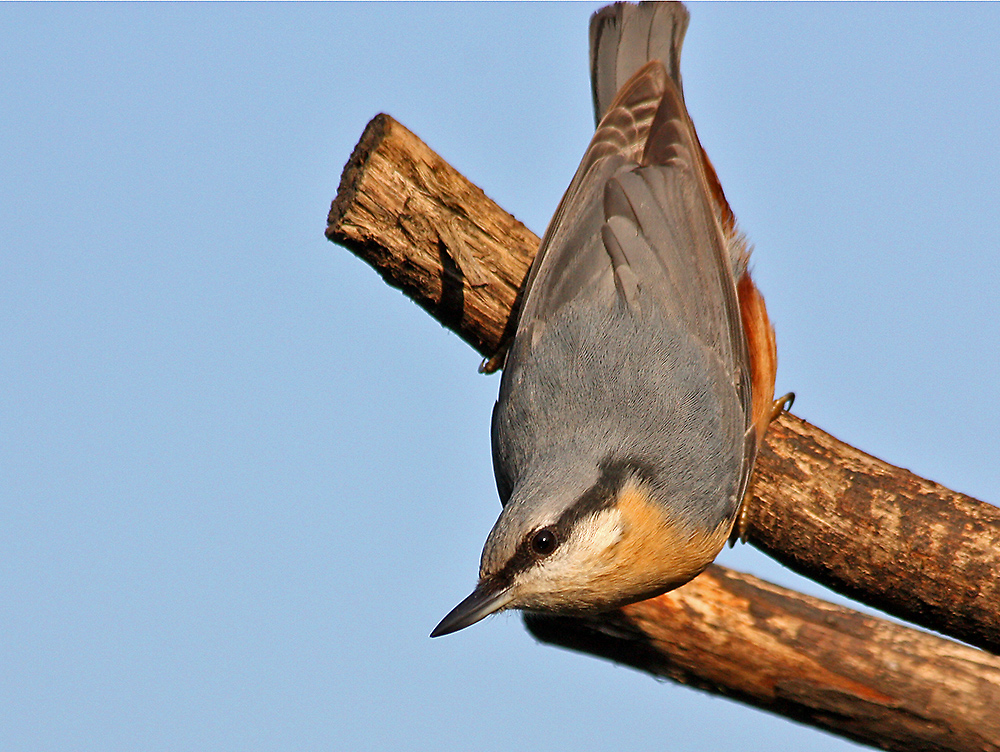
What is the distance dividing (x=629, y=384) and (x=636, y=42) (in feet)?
6.90

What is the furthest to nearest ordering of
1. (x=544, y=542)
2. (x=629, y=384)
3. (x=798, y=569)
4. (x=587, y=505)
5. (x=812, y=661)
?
(x=798, y=569) < (x=812, y=661) < (x=629, y=384) < (x=587, y=505) < (x=544, y=542)

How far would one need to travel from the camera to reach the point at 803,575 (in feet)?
14.9

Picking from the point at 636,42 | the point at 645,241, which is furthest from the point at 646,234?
the point at 636,42

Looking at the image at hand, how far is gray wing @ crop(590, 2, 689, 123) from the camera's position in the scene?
506 cm

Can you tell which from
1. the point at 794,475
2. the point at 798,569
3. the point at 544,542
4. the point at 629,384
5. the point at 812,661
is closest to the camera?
the point at 544,542

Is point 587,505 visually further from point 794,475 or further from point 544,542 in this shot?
point 794,475

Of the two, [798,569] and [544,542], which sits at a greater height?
[798,569]

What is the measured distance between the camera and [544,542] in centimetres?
331

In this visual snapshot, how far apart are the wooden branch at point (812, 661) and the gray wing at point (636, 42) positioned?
2.40 metres

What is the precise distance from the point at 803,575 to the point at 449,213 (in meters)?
2.18

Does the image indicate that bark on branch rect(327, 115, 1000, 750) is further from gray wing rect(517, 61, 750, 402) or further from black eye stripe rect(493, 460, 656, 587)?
black eye stripe rect(493, 460, 656, 587)

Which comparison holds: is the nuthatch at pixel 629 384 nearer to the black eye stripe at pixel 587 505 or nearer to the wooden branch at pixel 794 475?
the black eye stripe at pixel 587 505

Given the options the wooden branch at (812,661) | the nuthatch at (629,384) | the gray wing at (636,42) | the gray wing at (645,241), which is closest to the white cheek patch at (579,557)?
the nuthatch at (629,384)

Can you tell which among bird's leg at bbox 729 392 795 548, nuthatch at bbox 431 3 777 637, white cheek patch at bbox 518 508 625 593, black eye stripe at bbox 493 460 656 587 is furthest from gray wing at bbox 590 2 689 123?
white cheek patch at bbox 518 508 625 593
